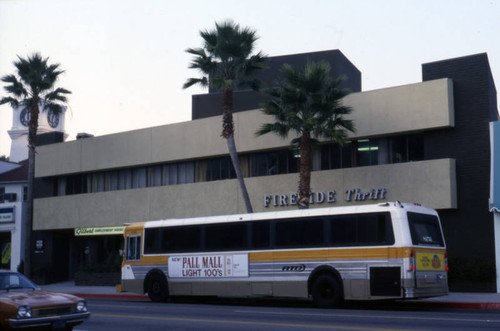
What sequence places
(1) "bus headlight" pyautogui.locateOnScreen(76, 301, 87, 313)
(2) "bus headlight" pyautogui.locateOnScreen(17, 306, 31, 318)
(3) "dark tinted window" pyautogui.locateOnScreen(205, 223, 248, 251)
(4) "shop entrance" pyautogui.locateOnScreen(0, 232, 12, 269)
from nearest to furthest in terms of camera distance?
(2) "bus headlight" pyautogui.locateOnScreen(17, 306, 31, 318) < (1) "bus headlight" pyautogui.locateOnScreen(76, 301, 87, 313) < (3) "dark tinted window" pyautogui.locateOnScreen(205, 223, 248, 251) < (4) "shop entrance" pyautogui.locateOnScreen(0, 232, 12, 269)

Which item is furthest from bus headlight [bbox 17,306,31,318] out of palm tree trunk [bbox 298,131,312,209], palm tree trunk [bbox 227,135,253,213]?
palm tree trunk [bbox 227,135,253,213]

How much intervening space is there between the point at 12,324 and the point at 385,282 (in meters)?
10.8

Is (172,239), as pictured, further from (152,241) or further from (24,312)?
(24,312)

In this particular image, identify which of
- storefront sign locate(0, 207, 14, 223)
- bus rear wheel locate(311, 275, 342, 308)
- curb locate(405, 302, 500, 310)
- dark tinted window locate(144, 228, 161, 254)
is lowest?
curb locate(405, 302, 500, 310)

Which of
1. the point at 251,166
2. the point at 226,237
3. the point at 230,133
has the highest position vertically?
the point at 230,133

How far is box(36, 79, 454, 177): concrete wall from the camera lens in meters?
27.5

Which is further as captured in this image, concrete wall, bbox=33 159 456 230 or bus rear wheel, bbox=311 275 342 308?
concrete wall, bbox=33 159 456 230

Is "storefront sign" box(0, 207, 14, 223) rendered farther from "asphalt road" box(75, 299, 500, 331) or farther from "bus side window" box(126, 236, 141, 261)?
"asphalt road" box(75, 299, 500, 331)

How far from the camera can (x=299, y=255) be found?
21.3m

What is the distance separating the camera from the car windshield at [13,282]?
13506 mm

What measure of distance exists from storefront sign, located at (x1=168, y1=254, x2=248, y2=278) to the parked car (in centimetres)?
993

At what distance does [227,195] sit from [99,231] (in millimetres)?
10000

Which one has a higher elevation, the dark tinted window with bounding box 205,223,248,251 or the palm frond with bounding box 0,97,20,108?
the palm frond with bounding box 0,97,20,108

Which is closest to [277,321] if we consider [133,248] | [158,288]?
[158,288]
